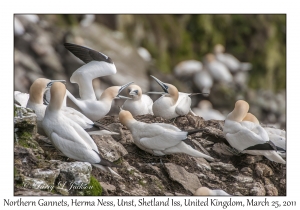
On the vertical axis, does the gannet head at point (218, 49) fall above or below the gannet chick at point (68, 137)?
above

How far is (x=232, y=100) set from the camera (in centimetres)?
2138

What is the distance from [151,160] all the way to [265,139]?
1.40 m

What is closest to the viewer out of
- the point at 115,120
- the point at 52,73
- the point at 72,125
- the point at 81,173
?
the point at 81,173

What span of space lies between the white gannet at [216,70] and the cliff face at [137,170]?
13197 mm

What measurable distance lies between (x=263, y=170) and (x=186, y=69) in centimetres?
1333

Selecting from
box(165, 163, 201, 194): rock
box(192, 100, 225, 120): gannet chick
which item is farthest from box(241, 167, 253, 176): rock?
box(192, 100, 225, 120): gannet chick

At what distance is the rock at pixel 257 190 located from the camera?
775cm

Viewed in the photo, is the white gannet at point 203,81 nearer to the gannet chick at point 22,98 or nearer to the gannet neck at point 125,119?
the gannet chick at point 22,98

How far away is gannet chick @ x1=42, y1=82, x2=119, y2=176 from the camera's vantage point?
7.11m

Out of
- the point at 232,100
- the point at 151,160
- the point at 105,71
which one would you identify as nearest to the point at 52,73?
the point at 232,100

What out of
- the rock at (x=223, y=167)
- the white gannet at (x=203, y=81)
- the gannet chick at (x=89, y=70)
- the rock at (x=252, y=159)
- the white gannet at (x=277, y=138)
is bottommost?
the rock at (x=223, y=167)

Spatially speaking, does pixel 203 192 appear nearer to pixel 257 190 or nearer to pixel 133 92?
pixel 257 190

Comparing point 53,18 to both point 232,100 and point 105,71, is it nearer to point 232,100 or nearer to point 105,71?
point 232,100

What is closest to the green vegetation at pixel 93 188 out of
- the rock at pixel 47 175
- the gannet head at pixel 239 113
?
the rock at pixel 47 175
